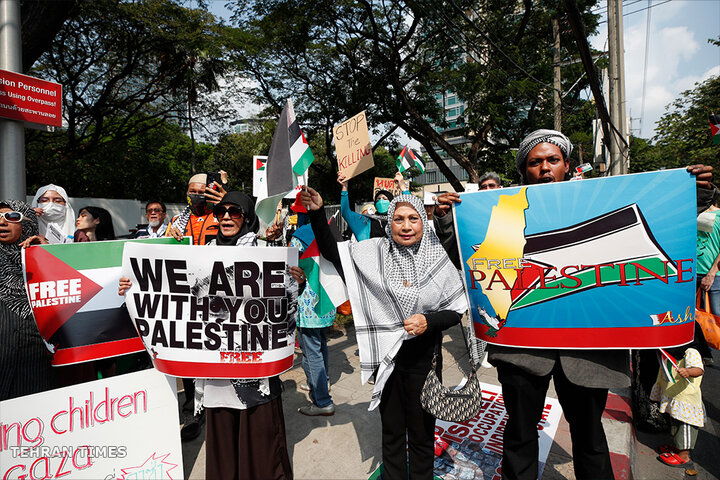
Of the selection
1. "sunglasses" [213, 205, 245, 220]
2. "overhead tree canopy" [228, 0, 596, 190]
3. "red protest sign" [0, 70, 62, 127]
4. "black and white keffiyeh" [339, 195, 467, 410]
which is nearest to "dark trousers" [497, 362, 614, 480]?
"black and white keffiyeh" [339, 195, 467, 410]

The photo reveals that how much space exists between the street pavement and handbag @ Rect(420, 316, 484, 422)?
0.55 m

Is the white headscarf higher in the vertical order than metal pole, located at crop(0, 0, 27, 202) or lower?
lower

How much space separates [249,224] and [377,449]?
1944 mm

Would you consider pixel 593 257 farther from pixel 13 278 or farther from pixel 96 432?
pixel 13 278

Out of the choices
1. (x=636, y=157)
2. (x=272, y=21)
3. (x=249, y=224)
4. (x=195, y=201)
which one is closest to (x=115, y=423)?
(x=249, y=224)

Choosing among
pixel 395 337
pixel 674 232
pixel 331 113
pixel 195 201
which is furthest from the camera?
pixel 331 113

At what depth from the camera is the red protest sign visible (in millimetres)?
4609

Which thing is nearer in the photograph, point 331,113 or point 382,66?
point 382,66

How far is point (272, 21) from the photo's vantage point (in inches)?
531

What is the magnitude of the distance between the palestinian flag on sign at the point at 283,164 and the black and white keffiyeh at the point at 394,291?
0.59m

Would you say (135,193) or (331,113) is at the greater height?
(331,113)

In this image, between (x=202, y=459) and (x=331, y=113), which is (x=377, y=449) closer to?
(x=202, y=459)

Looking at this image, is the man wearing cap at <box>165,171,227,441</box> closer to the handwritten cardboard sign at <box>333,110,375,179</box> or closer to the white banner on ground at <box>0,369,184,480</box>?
the white banner on ground at <box>0,369,184,480</box>

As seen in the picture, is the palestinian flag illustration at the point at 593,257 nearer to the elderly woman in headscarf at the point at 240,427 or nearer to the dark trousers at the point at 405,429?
the dark trousers at the point at 405,429
